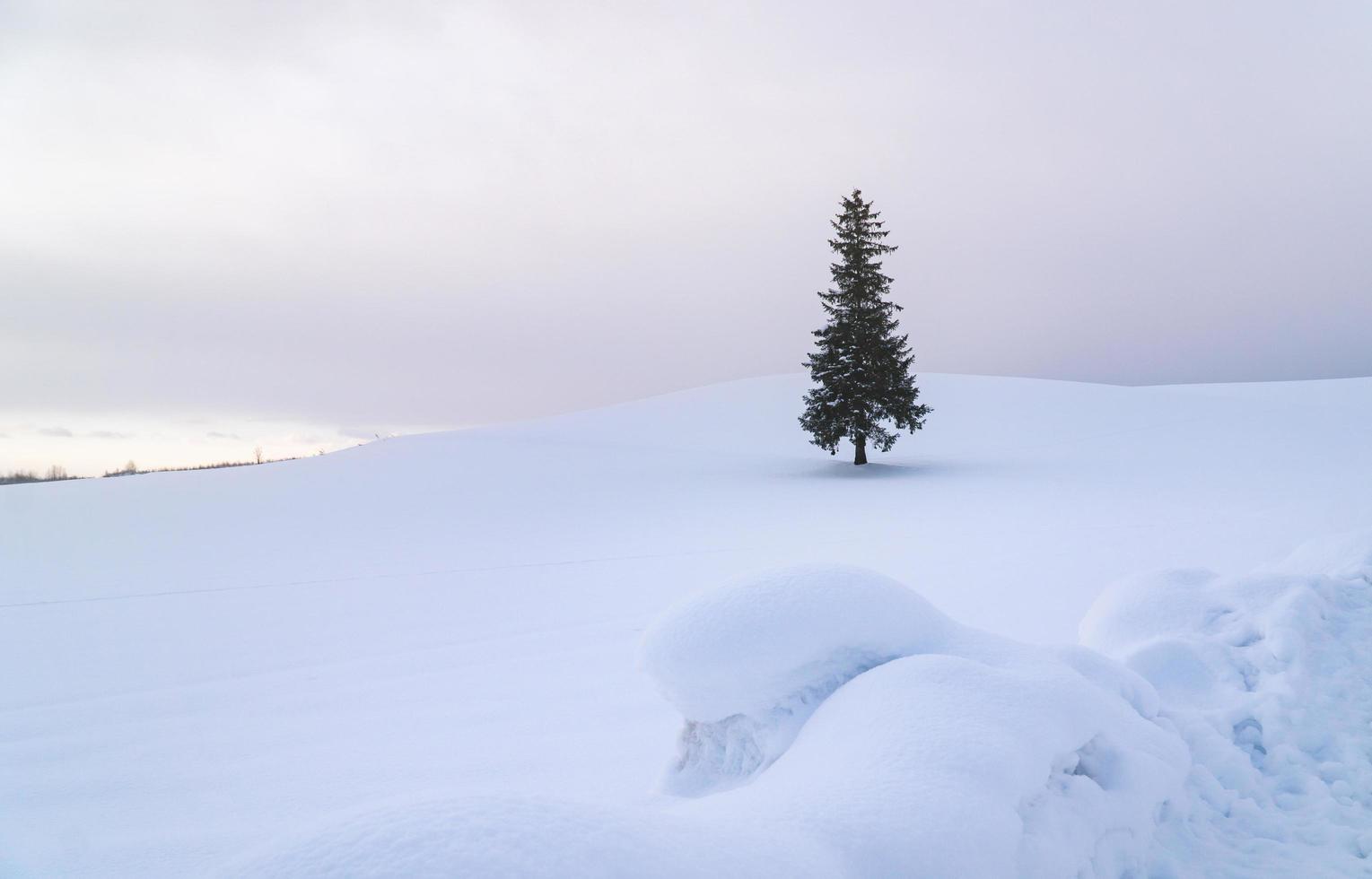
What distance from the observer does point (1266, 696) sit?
375 cm

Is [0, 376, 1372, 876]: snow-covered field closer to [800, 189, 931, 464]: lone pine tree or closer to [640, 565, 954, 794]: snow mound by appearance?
[640, 565, 954, 794]: snow mound

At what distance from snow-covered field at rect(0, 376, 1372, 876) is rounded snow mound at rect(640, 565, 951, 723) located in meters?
0.01

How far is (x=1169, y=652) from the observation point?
4.11 metres

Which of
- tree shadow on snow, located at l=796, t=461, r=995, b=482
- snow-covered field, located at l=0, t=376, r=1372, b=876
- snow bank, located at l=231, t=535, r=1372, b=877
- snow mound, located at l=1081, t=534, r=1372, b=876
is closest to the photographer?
snow bank, located at l=231, t=535, r=1372, b=877

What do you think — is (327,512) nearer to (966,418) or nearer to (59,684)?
(59,684)

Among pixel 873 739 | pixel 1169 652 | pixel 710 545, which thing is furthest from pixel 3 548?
pixel 1169 652

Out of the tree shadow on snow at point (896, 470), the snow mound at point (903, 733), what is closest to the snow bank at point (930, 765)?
the snow mound at point (903, 733)

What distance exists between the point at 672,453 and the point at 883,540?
1050cm

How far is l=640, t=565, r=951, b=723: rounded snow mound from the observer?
2762 millimetres

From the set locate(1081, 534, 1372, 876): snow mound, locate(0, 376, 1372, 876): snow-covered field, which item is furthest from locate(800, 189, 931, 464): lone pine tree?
locate(1081, 534, 1372, 876): snow mound

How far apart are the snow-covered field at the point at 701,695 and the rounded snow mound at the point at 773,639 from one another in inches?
0.5

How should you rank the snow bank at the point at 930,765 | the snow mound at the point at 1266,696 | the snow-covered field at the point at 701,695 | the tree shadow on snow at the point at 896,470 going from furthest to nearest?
the tree shadow on snow at the point at 896,470
the snow mound at the point at 1266,696
the snow-covered field at the point at 701,695
the snow bank at the point at 930,765

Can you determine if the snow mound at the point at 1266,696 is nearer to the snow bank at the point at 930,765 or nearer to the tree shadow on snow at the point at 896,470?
the snow bank at the point at 930,765

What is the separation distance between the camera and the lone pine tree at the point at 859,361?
18.6m
